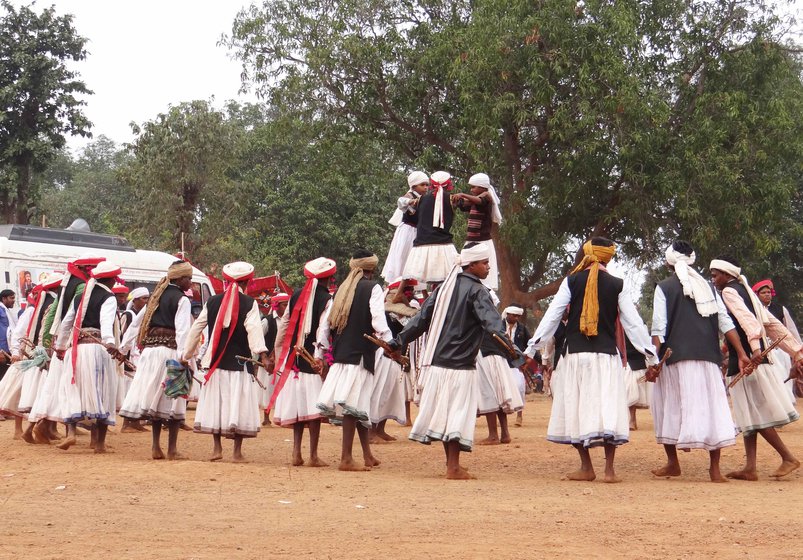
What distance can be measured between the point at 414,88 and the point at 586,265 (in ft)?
56.2

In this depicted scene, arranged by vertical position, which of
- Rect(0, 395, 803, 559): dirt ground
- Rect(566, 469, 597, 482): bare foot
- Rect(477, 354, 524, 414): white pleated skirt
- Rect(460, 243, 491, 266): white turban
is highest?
Rect(460, 243, 491, 266): white turban

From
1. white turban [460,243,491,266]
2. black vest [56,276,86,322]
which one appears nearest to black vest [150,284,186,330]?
black vest [56,276,86,322]

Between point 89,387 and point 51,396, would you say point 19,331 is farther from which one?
point 89,387

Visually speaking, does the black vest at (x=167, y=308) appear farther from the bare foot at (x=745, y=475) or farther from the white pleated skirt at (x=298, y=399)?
the bare foot at (x=745, y=475)

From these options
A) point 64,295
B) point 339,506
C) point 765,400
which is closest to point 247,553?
point 339,506

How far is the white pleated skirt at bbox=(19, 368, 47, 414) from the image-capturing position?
13.7 metres

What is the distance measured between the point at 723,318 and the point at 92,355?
21.5 feet

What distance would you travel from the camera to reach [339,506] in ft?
27.7

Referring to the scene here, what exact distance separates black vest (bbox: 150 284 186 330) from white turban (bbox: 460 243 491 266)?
132 inches

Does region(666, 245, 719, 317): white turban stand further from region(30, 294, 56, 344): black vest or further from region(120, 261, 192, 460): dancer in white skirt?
region(30, 294, 56, 344): black vest

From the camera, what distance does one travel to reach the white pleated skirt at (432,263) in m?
12.9

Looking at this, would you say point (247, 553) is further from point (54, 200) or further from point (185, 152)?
point (54, 200)

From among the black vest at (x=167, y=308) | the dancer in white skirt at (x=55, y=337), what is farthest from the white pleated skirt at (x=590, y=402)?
the dancer in white skirt at (x=55, y=337)

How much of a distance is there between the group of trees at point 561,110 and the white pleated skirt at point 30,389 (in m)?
12.7
